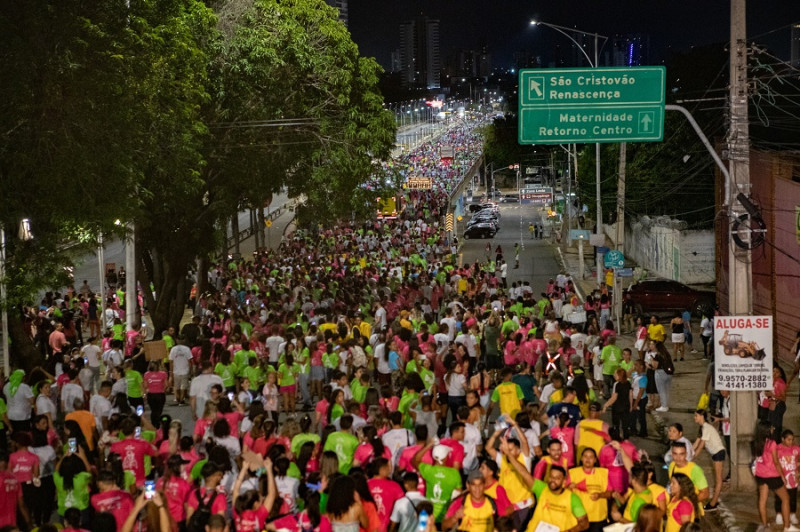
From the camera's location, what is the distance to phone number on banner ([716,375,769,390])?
492 inches

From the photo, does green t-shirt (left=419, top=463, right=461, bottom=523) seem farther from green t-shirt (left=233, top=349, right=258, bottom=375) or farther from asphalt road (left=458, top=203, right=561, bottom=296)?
asphalt road (left=458, top=203, right=561, bottom=296)

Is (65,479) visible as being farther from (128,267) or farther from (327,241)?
(327,241)

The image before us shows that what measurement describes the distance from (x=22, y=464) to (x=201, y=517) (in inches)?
106

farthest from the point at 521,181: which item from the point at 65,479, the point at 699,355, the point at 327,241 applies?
the point at 65,479

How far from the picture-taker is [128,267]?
885 inches

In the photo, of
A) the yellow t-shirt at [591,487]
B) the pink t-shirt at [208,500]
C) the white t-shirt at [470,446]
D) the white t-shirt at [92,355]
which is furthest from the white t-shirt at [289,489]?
the white t-shirt at [92,355]

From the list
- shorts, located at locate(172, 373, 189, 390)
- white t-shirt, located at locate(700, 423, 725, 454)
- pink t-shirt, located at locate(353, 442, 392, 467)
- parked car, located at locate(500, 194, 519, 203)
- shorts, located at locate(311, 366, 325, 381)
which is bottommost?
shorts, located at locate(172, 373, 189, 390)

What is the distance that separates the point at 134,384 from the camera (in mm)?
15461

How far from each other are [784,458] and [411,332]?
→ 920cm

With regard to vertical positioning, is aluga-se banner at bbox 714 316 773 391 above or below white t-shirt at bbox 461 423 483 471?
above

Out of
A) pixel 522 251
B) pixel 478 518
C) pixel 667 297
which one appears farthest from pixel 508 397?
pixel 522 251

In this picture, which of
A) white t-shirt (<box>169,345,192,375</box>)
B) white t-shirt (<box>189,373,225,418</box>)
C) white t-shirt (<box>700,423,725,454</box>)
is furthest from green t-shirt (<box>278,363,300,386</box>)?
white t-shirt (<box>700,423,725,454</box>)

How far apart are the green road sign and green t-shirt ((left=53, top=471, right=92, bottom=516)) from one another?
7.65 metres

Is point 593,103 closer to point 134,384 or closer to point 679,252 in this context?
point 134,384
